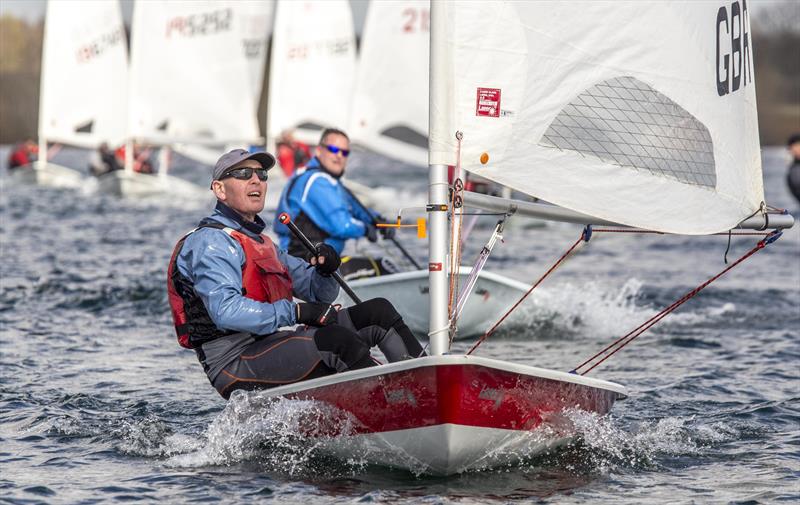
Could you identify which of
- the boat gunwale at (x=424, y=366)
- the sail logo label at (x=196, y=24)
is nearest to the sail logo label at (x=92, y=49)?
the sail logo label at (x=196, y=24)

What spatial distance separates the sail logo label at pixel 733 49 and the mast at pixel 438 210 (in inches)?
53.5

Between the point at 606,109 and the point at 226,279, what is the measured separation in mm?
1734

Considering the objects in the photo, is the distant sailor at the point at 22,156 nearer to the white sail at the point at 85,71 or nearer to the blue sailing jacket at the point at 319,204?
the white sail at the point at 85,71

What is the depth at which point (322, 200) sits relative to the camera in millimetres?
8125

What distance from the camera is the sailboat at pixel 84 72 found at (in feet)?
84.6

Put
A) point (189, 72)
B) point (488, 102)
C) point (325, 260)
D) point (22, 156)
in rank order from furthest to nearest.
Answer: point (22, 156)
point (189, 72)
point (325, 260)
point (488, 102)

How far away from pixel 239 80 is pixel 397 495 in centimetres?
2050

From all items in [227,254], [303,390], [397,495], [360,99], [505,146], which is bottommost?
[397,495]

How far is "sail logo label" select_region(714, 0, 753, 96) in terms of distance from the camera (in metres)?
5.45

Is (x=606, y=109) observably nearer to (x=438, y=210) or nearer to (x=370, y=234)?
(x=438, y=210)

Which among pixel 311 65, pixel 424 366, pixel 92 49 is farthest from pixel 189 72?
pixel 424 366

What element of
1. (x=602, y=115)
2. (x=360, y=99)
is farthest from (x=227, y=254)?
(x=360, y=99)

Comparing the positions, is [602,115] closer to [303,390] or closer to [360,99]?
[303,390]

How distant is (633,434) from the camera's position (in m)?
5.96
